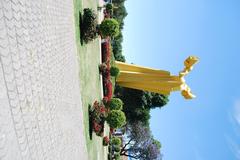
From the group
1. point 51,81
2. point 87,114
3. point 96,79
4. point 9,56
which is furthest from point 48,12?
point 96,79

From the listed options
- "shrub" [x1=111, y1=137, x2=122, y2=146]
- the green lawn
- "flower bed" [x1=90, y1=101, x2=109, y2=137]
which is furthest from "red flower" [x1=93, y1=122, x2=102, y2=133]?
"shrub" [x1=111, y1=137, x2=122, y2=146]

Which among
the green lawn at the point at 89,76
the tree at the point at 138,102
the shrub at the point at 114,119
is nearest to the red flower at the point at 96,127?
the green lawn at the point at 89,76

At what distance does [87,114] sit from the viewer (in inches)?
714

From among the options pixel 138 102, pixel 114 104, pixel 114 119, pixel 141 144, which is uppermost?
pixel 114 119

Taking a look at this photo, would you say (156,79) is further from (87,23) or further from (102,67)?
(87,23)

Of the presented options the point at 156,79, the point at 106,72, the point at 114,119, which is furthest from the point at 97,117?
the point at 156,79

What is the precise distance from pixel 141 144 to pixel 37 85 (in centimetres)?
3562

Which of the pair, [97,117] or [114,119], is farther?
[114,119]

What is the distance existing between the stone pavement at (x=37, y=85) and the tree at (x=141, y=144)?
2826 centimetres

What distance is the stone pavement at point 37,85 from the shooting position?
24.6ft

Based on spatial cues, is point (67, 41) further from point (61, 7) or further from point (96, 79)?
point (96, 79)

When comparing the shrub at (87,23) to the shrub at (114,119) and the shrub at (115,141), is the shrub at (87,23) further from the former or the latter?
the shrub at (115,141)

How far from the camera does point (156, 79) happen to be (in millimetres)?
29906

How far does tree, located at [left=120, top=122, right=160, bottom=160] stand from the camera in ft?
141
